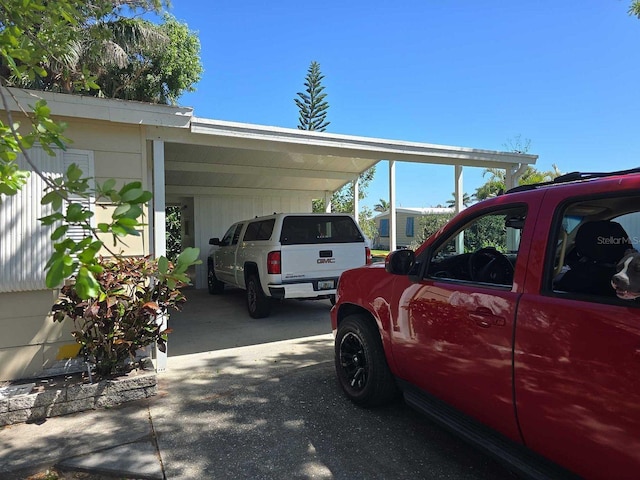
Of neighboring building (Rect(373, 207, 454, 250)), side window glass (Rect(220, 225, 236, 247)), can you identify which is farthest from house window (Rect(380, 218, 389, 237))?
side window glass (Rect(220, 225, 236, 247))

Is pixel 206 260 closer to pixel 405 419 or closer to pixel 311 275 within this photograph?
pixel 311 275

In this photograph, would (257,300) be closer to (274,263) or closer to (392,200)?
(274,263)

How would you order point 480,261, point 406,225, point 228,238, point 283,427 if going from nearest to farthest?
point 480,261, point 283,427, point 228,238, point 406,225

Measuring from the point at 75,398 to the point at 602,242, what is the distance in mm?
4324

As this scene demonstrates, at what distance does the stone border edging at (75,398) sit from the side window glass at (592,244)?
3.76 m

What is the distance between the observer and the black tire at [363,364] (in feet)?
11.7

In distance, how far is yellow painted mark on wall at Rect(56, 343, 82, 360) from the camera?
4480 mm

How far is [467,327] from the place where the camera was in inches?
99.2

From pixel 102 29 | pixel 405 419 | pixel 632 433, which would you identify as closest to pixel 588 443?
pixel 632 433

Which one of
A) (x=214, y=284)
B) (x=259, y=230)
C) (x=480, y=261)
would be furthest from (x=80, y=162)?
(x=214, y=284)

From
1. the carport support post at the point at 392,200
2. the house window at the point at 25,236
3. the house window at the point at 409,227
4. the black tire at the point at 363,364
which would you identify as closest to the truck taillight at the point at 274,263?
the carport support post at the point at 392,200

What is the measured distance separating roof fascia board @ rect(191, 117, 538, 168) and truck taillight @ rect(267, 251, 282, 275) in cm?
180

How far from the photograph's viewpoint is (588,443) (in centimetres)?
188

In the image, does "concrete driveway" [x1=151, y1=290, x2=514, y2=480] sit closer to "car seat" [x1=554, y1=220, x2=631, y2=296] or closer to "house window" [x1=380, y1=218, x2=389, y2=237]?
"car seat" [x1=554, y1=220, x2=631, y2=296]
